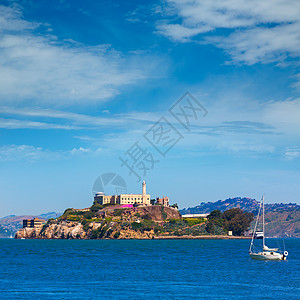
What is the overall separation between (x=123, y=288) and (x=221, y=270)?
31545 mm

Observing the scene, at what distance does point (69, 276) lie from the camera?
81.1m

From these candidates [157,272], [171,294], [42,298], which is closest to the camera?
[42,298]

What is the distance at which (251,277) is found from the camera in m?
81.1

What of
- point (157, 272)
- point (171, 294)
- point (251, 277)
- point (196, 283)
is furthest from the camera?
point (157, 272)

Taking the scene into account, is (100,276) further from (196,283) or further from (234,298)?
(234,298)

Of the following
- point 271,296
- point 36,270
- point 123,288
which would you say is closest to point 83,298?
point 123,288

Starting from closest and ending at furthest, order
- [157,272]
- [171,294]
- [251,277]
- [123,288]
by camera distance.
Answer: [171,294] < [123,288] < [251,277] < [157,272]

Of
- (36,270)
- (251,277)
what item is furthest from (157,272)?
(36,270)

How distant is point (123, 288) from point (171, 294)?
8406 mm

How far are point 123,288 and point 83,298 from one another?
9.73 metres

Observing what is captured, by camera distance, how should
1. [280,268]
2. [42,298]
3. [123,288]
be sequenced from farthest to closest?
[280,268], [123,288], [42,298]

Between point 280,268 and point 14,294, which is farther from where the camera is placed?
point 280,268

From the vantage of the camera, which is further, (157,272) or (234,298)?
(157,272)

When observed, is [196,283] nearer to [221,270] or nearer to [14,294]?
[221,270]
